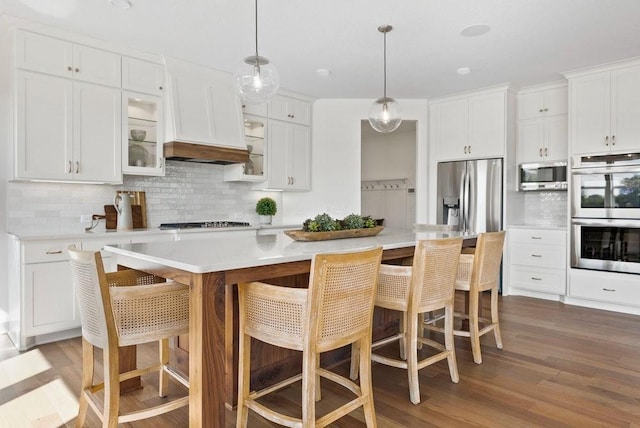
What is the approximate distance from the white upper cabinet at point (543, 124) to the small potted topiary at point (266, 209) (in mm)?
3307

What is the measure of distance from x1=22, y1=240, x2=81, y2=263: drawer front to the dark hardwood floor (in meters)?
0.69

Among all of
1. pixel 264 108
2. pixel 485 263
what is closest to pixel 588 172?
pixel 485 263

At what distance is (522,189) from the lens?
17.1ft

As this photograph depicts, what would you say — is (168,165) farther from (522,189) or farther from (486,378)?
(522,189)

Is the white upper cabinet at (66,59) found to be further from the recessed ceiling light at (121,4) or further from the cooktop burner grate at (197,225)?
the cooktop burner grate at (197,225)

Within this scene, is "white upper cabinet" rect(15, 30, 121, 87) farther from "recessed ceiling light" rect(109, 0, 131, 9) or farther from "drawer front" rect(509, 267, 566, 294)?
"drawer front" rect(509, 267, 566, 294)

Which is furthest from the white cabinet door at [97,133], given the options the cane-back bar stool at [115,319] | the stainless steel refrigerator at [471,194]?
the stainless steel refrigerator at [471,194]

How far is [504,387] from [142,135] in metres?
3.78

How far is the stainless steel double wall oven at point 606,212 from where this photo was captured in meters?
4.16

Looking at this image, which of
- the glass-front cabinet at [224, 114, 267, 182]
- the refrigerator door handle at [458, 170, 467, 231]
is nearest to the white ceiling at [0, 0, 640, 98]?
the glass-front cabinet at [224, 114, 267, 182]

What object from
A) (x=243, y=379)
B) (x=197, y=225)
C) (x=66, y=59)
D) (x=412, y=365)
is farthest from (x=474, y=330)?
(x=66, y=59)

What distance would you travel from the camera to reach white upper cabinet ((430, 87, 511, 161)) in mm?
5137

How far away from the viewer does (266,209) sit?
212 inches

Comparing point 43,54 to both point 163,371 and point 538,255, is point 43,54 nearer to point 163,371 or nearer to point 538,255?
point 163,371
